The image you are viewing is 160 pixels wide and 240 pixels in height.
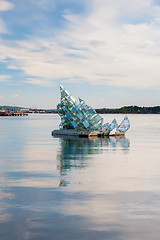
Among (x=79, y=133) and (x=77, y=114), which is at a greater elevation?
(x=77, y=114)

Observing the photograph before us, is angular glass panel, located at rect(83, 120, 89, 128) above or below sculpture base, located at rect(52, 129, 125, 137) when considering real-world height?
above

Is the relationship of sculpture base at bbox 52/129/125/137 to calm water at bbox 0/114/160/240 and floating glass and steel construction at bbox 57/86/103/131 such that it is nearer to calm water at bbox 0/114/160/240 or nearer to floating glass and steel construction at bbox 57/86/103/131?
floating glass and steel construction at bbox 57/86/103/131

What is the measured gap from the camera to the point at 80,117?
2552 inches

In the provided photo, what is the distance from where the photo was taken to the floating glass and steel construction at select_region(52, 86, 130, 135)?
65500 millimetres

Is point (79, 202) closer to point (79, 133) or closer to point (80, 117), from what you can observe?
point (80, 117)

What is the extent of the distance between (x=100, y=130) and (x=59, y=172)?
4250cm

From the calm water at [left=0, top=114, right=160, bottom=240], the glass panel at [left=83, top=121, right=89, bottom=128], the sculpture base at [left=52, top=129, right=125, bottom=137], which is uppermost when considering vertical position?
the glass panel at [left=83, top=121, right=89, bottom=128]

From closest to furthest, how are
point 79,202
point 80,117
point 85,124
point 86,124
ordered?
point 79,202 → point 80,117 → point 85,124 → point 86,124

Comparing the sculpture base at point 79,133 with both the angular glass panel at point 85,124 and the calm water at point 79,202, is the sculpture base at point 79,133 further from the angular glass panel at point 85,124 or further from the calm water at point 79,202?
the calm water at point 79,202

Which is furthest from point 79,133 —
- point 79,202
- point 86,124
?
point 79,202

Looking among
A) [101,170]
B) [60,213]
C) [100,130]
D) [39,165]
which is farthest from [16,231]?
[100,130]

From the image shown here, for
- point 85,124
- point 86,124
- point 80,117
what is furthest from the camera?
point 86,124

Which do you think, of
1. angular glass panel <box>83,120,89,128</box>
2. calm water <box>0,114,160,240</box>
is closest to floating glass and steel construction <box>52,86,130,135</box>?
angular glass panel <box>83,120,89,128</box>

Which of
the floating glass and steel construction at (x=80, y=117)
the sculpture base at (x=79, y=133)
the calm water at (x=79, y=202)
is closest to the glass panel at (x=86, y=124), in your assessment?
the floating glass and steel construction at (x=80, y=117)
